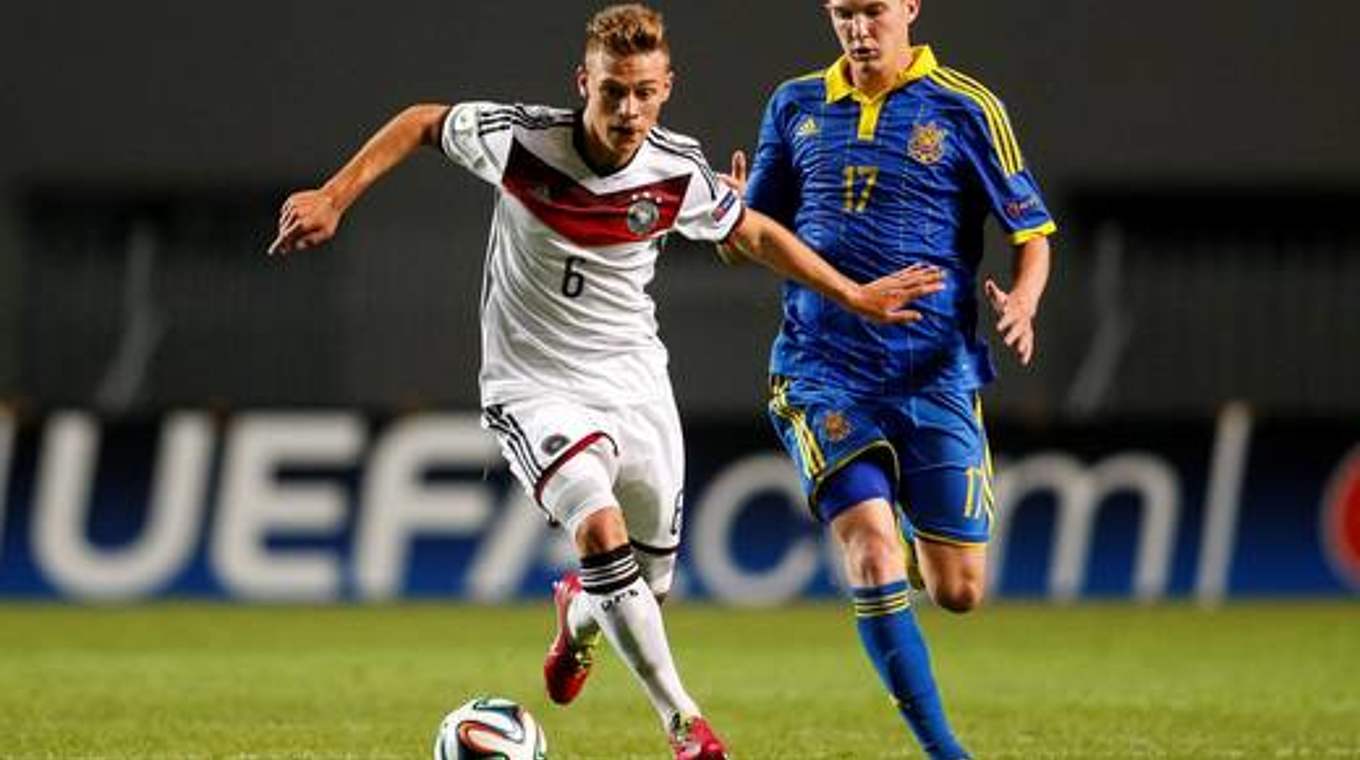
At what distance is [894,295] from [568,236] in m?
0.90

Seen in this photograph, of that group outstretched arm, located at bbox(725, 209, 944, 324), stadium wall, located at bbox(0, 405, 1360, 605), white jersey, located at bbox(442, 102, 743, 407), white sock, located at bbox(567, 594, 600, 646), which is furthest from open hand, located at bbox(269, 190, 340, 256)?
stadium wall, located at bbox(0, 405, 1360, 605)

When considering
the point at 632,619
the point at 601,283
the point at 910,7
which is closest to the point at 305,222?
the point at 601,283

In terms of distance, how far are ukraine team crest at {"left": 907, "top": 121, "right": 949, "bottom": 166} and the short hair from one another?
99 cm

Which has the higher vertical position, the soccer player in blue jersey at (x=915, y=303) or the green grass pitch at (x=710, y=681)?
the soccer player in blue jersey at (x=915, y=303)

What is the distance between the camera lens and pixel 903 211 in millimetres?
8797

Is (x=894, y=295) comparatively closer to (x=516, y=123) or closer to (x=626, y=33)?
(x=626, y=33)

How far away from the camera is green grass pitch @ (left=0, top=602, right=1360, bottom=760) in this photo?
382 inches

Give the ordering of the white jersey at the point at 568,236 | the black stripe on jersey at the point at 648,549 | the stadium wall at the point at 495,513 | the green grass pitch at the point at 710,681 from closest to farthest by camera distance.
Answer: the white jersey at the point at 568,236 → the black stripe on jersey at the point at 648,549 → the green grass pitch at the point at 710,681 → the stadium wall at the point at 495,513

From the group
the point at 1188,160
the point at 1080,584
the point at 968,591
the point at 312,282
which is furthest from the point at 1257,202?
the point at 968,591

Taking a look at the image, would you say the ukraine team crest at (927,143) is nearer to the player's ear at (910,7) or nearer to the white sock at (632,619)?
the player's ear at (910,7)

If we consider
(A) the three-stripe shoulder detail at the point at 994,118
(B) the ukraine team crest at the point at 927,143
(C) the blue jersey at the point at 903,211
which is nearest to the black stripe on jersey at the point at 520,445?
(C) the blue jersey at the point at 903,211

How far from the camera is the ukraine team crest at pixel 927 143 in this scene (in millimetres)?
8836

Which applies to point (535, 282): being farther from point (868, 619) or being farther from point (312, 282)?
point (312, 282)

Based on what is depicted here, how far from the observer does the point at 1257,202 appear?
19.6 metres
